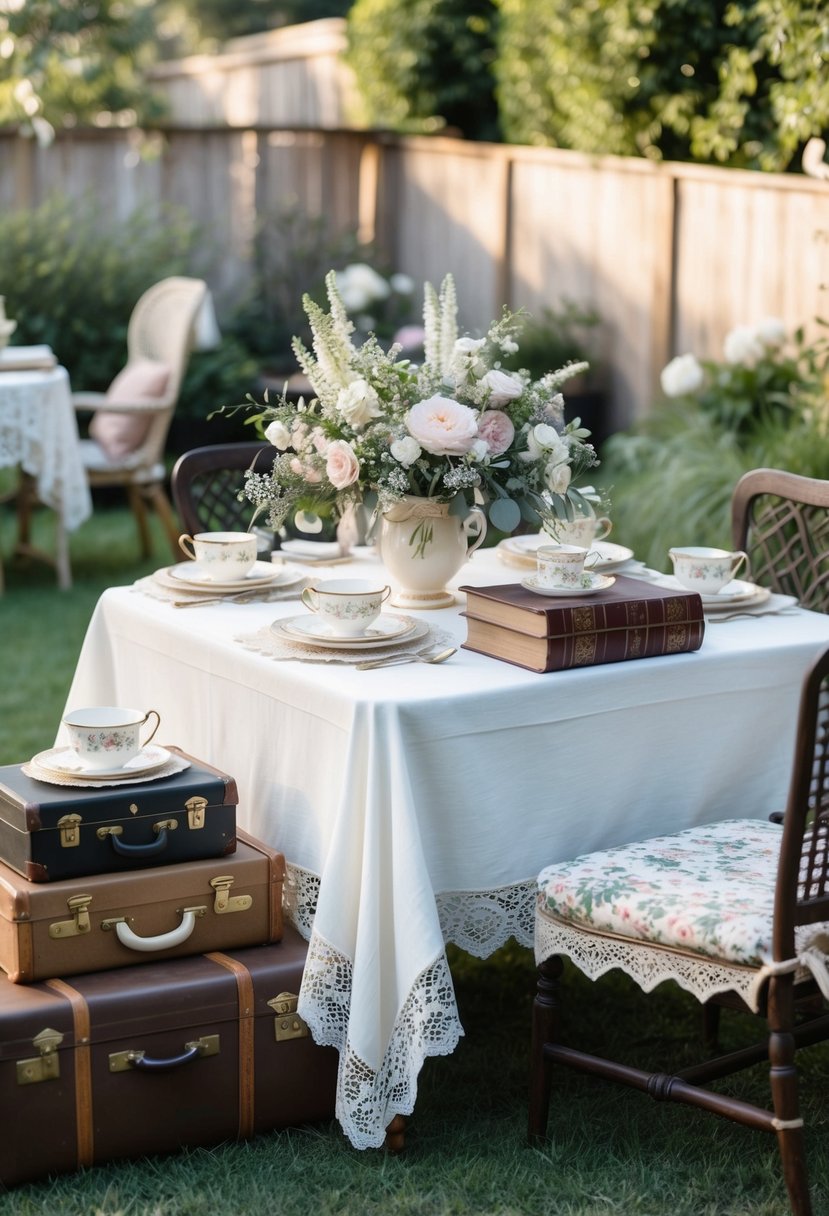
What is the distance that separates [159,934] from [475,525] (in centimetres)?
106

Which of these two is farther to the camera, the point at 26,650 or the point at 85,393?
the point at 85,393

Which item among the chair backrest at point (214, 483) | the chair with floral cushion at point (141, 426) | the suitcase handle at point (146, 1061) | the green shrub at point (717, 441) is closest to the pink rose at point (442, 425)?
the chair backrest at point (214, 483)

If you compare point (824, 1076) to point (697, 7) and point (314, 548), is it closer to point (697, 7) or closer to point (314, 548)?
point (314, 548)

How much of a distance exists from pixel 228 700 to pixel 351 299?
6566 millimetres

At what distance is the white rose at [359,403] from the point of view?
2.91m

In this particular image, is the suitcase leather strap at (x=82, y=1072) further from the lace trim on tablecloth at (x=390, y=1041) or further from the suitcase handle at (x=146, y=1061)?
the lace trim on tablecloth at (x=390, y=1041)

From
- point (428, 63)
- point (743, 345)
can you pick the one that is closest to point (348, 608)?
point (743, 345)

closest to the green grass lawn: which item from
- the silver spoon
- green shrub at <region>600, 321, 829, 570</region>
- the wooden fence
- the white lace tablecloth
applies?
the silver spoon

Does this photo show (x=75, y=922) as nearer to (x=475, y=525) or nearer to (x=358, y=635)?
(x=358, y=635)

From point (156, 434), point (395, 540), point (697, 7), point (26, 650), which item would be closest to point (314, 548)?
point (395, 540)

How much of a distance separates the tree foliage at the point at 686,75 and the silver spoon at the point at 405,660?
437 centimetres

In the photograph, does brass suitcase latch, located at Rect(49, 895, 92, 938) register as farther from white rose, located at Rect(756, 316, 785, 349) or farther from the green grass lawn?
white rose, located at Rect(756, 316, 785, 349)

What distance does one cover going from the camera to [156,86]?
1628 centimetres

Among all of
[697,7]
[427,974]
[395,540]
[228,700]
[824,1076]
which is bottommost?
[824,1076]
